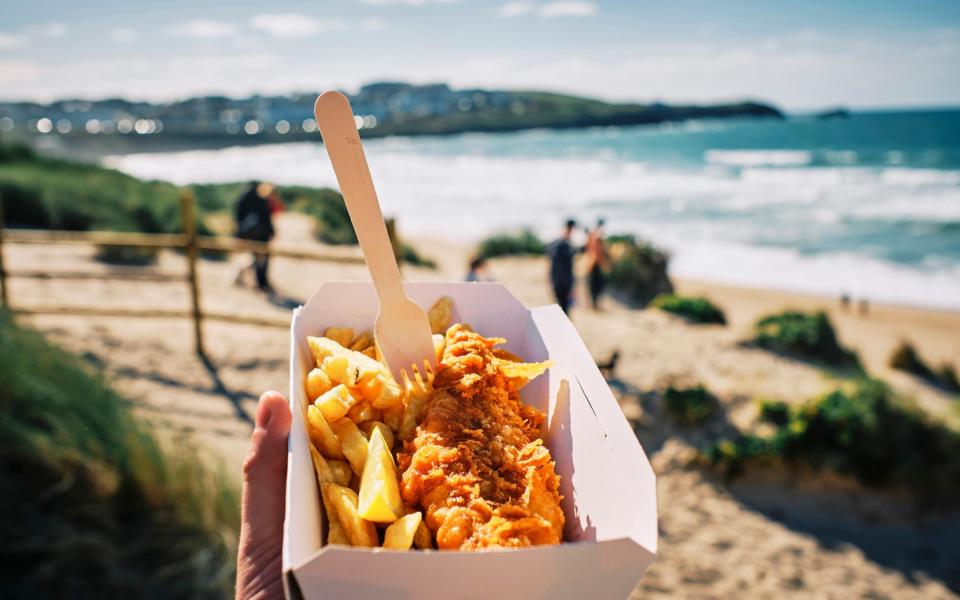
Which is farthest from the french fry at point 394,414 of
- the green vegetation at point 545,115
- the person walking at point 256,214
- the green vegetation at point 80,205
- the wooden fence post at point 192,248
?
the green vegetation at point 545,115

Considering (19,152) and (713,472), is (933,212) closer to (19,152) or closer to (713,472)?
A: (713,472)

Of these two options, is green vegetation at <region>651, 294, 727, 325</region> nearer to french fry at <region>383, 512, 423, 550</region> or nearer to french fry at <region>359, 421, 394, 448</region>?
french fry at <region>359, 421, 394, 448</region>

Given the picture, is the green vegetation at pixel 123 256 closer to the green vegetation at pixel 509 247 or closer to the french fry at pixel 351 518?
the green vegetation at pixel 509 247

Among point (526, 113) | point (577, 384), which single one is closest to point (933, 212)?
point (577, 384)

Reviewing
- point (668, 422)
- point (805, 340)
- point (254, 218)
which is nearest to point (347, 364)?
point (668, 422)

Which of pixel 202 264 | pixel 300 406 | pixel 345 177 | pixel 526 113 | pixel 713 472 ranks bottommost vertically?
pixel 713 472

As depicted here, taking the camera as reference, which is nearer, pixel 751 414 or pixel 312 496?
pixel 312 496
